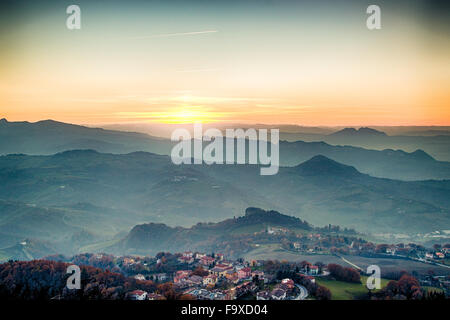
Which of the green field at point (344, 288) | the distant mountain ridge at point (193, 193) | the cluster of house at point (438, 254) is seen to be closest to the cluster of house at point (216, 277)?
the green field at point (344, 288)

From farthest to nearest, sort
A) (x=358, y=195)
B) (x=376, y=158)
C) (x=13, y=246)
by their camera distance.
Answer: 1. (x=376, y=158)
2. (x=358, y=195)
3. (x=13, y=246)

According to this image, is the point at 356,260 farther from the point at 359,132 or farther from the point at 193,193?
the point at 359,132

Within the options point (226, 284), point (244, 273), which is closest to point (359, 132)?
point (244, 273)

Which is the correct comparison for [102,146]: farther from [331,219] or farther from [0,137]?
[331,219]

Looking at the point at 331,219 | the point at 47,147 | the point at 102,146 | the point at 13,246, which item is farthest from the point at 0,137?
the point at 331,219

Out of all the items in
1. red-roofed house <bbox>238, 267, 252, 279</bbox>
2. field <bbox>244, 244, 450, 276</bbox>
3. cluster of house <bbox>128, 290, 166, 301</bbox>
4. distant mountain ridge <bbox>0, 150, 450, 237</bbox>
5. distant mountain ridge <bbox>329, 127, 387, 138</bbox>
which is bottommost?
distant mountain ridge <bbox>0, 150, 450, 237</bbox>

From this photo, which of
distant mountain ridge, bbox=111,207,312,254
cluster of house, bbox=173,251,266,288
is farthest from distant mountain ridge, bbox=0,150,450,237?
cluster of house, bbox=173,251,266,288

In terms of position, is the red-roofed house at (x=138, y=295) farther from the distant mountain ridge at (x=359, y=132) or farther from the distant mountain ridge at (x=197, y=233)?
the distant mountain ridge at (x=359, y=132)

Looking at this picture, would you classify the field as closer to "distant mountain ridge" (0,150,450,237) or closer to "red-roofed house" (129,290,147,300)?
"red-roofed house" (129,290,147,300)
